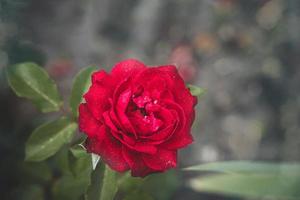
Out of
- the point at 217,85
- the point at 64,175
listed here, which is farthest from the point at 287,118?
the point at 64,175

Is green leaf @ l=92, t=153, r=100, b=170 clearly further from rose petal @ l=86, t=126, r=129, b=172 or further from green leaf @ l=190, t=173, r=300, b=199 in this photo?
green leaf @ l=190, t=173, r=300, b=199

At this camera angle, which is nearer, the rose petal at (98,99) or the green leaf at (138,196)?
the rose petal at (98,99)

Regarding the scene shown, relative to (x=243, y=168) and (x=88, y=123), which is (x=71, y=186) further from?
(x=243, y=168)

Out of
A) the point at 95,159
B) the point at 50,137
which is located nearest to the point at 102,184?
the point at 95,159

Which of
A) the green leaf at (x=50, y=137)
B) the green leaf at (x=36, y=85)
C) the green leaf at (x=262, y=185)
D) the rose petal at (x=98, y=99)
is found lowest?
the green leaf at (x=262, y=185)

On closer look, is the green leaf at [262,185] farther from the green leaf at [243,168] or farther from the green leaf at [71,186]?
the green leaf at [71,186]

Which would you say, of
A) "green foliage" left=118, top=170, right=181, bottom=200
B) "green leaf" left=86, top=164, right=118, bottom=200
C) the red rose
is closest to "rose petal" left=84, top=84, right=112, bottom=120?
the red rose

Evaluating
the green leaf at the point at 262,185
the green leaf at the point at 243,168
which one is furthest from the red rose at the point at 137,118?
the green leaf at the point at 262,185
